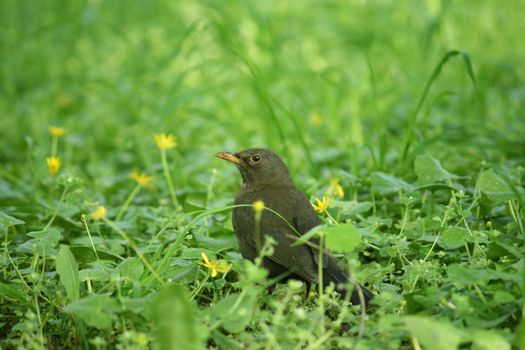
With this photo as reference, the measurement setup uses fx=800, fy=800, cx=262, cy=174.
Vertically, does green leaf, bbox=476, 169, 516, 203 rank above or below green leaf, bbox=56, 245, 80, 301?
above

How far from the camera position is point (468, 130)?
642cm

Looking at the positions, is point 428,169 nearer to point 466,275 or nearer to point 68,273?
point 466,275

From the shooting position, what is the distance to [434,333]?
8.96ft

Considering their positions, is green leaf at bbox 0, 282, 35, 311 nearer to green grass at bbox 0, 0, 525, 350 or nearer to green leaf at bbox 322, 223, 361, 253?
green grass at bbox 0, 0, 525, 350

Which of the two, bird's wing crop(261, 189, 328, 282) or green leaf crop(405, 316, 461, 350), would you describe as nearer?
green leaf crop(405, 316, 461, 350)

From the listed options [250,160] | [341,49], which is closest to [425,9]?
[341,49]

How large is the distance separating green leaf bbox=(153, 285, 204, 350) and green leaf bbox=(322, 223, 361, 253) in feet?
2.36

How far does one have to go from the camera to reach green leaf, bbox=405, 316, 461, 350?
8.91 ft

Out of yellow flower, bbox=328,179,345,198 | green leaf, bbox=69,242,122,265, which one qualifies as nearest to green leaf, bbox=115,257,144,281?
green leaf, bbox=69,242,122,265

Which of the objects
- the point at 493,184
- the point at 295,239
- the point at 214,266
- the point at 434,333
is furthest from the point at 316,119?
the point at 434,333

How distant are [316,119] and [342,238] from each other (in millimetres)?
3740

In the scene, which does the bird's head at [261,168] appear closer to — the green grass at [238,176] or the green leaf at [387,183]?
the green grass at [238,176]

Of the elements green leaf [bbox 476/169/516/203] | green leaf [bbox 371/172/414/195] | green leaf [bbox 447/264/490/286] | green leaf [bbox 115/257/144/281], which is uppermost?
green leaf [bbox 476/169/516/203]

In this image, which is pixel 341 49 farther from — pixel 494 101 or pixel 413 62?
pixel 494 101
